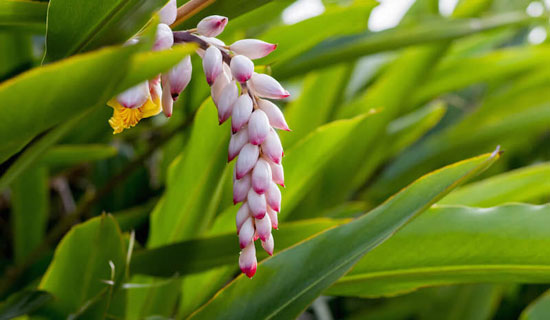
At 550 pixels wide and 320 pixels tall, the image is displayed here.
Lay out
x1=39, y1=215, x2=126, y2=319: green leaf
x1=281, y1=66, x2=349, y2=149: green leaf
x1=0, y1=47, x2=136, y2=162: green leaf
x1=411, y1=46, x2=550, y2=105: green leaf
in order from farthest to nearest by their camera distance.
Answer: x1=411, y1=46, x2=550, y2=105: green leaf, x1=281, y1=66, x2=349, y2=149: green leaf, x1=39, y1=215, x2=126, y2=319: green leaf, x1=0, y1=47, x2=136, y2=162: green leaf

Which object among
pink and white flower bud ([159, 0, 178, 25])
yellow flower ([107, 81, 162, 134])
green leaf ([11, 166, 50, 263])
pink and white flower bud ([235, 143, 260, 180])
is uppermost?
pink and white flower bud ([159, 0, 178, 25])

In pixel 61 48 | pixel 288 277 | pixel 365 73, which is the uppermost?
pixel 61 48

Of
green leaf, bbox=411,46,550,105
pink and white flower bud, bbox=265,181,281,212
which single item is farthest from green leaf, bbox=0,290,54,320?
green leaf, bbox=411,46,550,105

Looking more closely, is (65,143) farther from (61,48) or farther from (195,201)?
(61,48)

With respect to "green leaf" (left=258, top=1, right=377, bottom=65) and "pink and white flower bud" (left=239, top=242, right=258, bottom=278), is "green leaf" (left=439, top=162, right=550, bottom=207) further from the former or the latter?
"pink and white flower bud" (left=239, top=242, right=258, bottom=278)

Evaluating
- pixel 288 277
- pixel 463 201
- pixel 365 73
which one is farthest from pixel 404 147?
pixel 288 277

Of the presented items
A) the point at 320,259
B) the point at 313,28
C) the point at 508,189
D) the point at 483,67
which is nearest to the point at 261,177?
the point at 320,259
